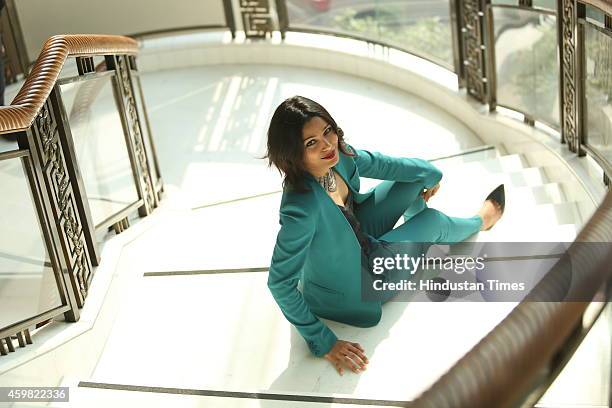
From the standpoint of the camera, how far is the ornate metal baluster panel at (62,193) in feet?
9.24

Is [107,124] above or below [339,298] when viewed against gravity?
above

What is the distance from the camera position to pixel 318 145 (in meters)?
2.56

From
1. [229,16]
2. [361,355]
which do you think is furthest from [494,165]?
[229,16]

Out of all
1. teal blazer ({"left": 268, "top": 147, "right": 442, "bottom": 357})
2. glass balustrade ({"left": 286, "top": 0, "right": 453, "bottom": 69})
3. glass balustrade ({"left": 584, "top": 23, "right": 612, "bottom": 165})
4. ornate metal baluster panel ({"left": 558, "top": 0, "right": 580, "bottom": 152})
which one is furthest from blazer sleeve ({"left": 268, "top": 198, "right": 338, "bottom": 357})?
glass balustrade ({"left": 286, "top": 0, "right": 453, "bottom": 69})

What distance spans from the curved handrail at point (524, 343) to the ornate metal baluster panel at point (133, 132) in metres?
2.99

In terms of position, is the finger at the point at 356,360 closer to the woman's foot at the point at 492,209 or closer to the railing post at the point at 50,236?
the woman's foot at the point at 492,209

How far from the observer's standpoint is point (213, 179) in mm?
4926

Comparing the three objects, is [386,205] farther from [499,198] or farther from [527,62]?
[527,62]

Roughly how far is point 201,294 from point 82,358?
1.73 feet

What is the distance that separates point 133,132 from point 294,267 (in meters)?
1.64

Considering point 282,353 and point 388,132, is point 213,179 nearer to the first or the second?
point 388,132

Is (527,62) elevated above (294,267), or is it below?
above

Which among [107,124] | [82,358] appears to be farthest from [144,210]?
[82,358]

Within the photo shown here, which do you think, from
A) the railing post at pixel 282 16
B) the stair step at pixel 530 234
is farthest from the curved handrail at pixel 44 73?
the railing post at pixel 282 16
